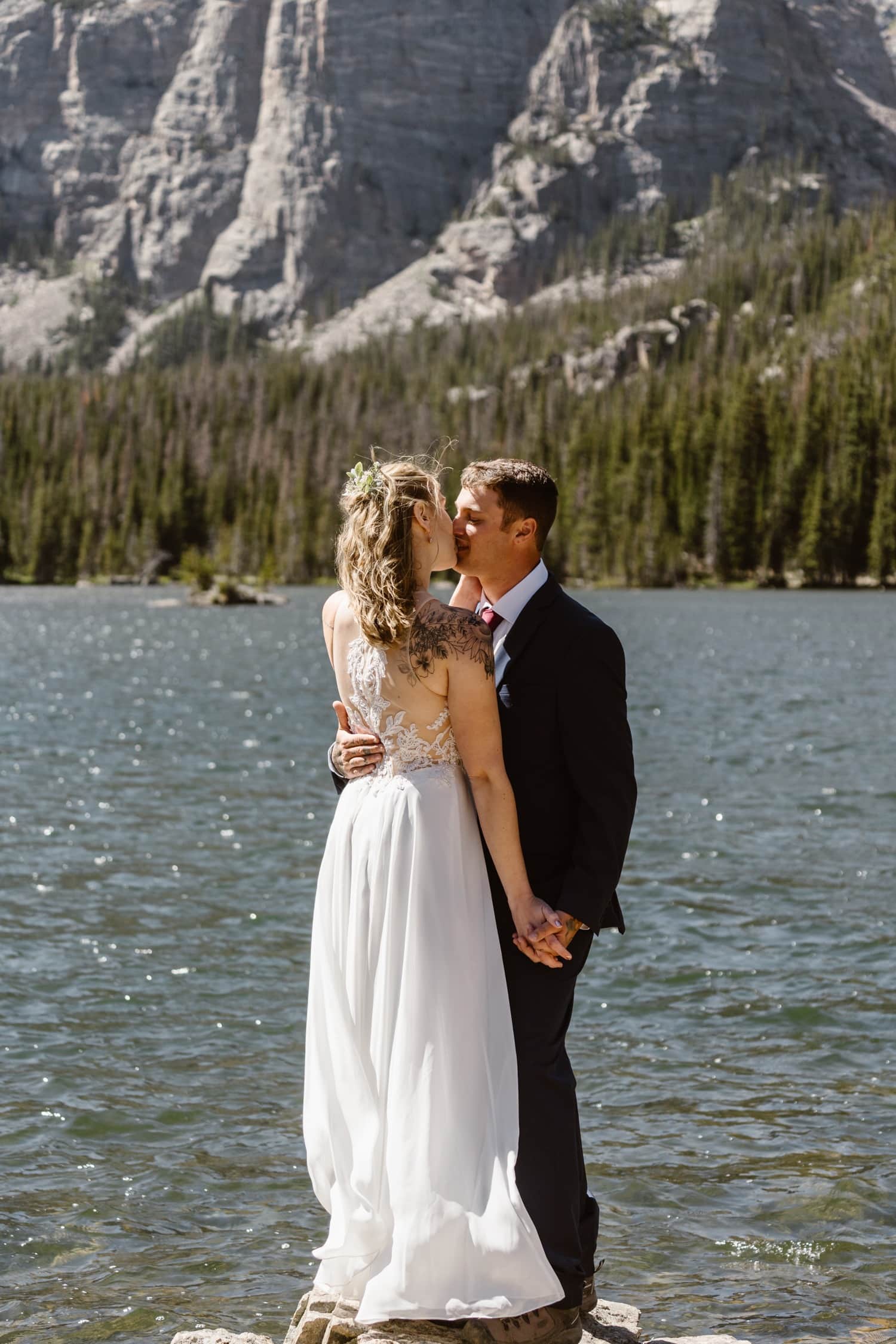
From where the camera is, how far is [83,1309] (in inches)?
282

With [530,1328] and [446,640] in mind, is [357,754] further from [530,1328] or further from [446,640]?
[530,1328]

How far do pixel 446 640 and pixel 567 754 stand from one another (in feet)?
2.21

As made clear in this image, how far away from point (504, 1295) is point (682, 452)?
135 meters

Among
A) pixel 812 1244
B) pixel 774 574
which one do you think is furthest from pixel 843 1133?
pixel 774 574

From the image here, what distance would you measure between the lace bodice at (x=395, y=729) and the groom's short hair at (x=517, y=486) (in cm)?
75

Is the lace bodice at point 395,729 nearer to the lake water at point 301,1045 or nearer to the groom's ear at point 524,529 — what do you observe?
the lake water at point 301,1045

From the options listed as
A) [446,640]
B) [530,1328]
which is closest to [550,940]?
[446,640]

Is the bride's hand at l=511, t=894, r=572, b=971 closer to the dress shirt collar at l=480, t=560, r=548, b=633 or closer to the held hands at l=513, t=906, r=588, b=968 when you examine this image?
the held hands at l=513, t=906, r=588, b=968

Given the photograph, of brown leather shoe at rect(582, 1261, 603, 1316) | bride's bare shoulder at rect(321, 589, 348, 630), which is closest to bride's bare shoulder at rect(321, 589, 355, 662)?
bride's bare shoulder at rect(321, 589, 348, 630)

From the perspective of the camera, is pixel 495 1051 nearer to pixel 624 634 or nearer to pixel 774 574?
pixel 624 634

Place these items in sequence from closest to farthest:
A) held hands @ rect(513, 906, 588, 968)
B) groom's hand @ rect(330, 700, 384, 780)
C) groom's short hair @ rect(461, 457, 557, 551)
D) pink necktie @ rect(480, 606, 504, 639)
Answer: held hands @ rect(513, 906, 588, 968), groom's short hair @ rect(461, 457, 557, 551), groom's hand @ rect(330, 700, 384, 780), pink necktie @ rect(480, 606, 504, 639)

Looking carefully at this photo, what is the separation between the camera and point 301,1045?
11430 millimetres

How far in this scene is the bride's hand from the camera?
553cm

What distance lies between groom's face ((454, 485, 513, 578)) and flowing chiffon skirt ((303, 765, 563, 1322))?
0.83m
